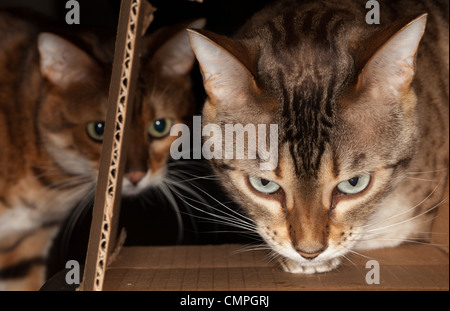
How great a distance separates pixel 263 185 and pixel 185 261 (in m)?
0.34

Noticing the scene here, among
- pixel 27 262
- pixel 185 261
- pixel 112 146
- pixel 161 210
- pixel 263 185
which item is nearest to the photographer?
pixel 112 146

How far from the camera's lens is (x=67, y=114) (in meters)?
1.69

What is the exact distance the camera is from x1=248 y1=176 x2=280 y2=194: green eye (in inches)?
47.7

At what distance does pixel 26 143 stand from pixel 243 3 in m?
0.89

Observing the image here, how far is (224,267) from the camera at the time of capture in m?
1.36

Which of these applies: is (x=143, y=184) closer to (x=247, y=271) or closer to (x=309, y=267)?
(x=247, y=271)

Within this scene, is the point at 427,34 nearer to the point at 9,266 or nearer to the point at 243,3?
the point at 243,3

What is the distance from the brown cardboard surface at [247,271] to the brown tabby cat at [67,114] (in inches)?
12.5

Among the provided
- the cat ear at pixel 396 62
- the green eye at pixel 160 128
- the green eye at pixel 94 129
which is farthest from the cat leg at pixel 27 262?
the cat ear at pixel 396 62

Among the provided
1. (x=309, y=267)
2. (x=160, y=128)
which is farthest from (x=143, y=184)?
(x=309, y=267)

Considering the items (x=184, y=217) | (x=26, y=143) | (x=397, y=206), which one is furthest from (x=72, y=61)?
(x=397, y=206)

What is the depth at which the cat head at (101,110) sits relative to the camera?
5.37 ft

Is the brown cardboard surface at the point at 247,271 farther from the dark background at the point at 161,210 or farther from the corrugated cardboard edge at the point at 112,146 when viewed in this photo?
the dark background at the point at 161,210

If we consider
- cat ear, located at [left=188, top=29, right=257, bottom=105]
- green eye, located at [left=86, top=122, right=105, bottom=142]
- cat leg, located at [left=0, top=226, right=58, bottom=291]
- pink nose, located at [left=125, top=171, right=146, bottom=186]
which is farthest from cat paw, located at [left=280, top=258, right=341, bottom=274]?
cat leg, located at [left=0, top=226, right=58, bottom=291]
